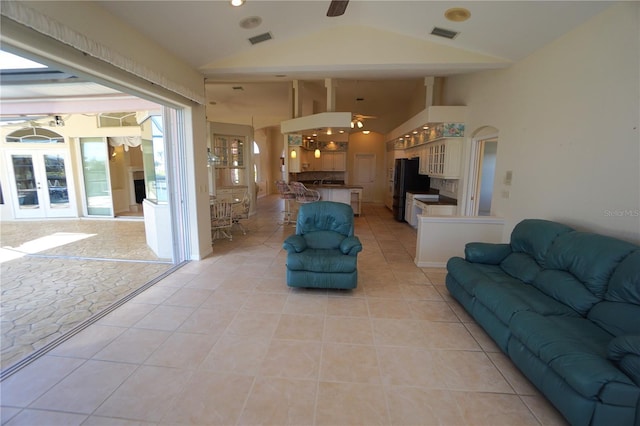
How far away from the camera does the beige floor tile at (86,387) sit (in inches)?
73.6

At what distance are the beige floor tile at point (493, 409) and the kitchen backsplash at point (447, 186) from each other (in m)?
4.49

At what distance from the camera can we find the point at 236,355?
2.37m

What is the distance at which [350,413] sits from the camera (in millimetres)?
1844

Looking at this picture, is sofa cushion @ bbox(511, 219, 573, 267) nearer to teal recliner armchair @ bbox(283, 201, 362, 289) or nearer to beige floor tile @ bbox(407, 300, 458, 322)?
beige floor tile @ bbox(407, 300, 458, 322)

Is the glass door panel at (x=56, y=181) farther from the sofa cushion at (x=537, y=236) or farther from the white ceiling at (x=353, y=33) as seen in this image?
the sofa cushion at (x=537, y=236)

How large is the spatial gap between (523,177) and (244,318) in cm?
389

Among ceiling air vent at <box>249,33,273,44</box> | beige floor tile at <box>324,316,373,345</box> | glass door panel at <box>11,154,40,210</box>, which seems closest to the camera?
beige floor tile at <box>324,316,373,345</box>

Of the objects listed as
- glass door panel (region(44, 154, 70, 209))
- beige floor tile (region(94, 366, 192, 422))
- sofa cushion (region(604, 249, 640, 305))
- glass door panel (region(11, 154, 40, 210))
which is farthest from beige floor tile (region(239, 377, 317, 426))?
glass door panel (region(11, 154, 40, 210))

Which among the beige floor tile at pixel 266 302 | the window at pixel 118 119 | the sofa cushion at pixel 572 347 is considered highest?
the window at pixel 118 119

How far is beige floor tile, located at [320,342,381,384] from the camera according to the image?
214 cm

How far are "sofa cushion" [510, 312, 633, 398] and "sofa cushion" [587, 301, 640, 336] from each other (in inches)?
2.2

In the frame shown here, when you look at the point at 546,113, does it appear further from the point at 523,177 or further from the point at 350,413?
the point at 350,413

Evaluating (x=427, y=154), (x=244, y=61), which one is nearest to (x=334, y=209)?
(x=244, y=61)

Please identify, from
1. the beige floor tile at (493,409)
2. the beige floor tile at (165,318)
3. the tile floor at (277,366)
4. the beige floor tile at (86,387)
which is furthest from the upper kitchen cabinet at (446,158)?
the beige floor tile at (86,387)
